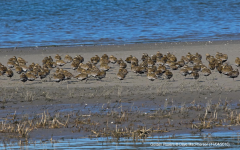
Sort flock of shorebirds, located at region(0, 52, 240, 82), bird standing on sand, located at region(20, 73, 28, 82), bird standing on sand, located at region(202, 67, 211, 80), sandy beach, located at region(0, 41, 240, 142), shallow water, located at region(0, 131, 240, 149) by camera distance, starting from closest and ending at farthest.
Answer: shallow water, located at region(0, 131, 240, 149), sandy beach, located at region(0, 41, 240, 142), bird standing on sand, located at region(20, 73, 28, 82), flock of shorebirds, located at region(0, 52, 240, 82), bird standing on sand, located at region(202, 67, 211, 80)

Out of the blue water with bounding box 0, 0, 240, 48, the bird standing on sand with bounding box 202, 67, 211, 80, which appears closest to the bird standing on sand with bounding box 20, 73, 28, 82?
the bird standing on sand with bounding box 202, 67, 211, 80

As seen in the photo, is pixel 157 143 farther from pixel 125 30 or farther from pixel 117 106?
pixel 125 30

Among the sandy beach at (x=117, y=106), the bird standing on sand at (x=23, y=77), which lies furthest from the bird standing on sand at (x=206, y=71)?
the bird standing on sand at (x=23, y=77)

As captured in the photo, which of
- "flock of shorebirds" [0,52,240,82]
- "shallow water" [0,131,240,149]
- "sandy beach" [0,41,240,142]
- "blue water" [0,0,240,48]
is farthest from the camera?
"blue water" [0,0,240,48]

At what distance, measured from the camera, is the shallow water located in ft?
24.5

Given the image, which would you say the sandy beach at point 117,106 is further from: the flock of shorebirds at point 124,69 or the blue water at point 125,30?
the blue water at point 125,30

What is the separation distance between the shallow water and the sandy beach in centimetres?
35

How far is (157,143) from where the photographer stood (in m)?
7.68

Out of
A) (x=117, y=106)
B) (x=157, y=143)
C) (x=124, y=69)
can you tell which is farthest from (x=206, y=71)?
(x=157, y=143)

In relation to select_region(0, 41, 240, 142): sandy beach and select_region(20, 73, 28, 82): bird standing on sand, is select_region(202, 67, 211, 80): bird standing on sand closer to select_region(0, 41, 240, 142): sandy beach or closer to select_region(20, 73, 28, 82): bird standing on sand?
select_region(0, 41, 240, 142): sandy beach

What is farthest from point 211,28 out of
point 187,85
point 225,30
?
point 187,85

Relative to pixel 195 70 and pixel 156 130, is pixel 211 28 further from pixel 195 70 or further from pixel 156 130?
pixel 156 130

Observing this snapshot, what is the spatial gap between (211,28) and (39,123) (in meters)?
24.9

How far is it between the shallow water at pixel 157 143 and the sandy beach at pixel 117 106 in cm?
35
